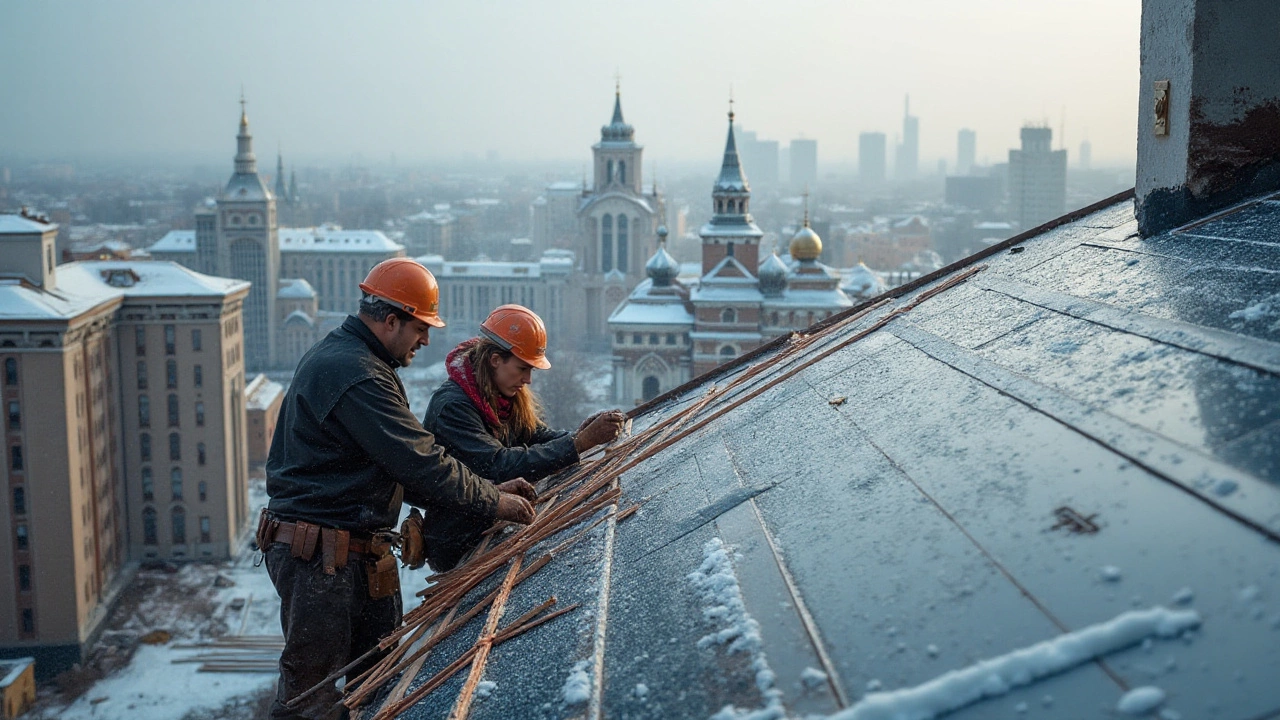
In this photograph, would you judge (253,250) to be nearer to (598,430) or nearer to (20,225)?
(20,225)

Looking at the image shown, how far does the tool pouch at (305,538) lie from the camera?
11.5 feet

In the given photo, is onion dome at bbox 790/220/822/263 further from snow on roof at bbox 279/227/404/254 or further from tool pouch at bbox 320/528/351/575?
snow on roof at bbox 279/227/404/254

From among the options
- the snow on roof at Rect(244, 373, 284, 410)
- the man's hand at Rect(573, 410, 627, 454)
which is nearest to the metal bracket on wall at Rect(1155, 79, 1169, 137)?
the man's hand at Rect(573, 410, 627, 454)

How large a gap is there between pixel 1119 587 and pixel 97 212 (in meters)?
137

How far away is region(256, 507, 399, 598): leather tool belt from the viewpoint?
3521 millimetres

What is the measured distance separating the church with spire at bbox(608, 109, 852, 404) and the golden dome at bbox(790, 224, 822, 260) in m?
0.03

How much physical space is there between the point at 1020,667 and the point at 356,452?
239cm

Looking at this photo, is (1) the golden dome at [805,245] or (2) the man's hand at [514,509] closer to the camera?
(2) the man's hand at [514,509]

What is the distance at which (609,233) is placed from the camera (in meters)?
57.1

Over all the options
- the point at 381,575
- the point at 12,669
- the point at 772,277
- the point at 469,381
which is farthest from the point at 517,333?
the point at 772,277

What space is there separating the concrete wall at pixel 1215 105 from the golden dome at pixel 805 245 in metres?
28.8

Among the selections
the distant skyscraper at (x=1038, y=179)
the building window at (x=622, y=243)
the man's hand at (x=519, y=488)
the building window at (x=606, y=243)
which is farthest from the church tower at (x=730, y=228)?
the distant skyscraper at (x=1038, y=179)

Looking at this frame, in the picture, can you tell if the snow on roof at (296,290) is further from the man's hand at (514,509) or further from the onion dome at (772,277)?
the man's hand at (514,509)

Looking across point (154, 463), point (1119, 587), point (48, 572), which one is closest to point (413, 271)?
point (1119, 587)
